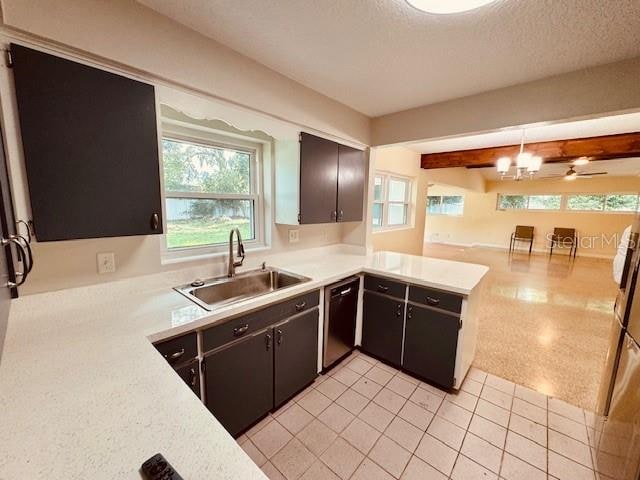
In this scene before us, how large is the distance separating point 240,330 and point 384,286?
51.1 inches

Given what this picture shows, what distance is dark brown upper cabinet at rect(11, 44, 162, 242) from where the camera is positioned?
102 centimetres

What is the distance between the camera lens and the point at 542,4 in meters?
1.19

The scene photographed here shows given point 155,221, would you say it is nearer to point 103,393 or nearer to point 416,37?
point 103,393

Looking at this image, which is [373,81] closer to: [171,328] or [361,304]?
[361,304]

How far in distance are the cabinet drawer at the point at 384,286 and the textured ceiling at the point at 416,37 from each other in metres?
1.58

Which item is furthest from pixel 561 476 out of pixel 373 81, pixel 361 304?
pixel 373 81

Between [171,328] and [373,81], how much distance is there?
2.09 m

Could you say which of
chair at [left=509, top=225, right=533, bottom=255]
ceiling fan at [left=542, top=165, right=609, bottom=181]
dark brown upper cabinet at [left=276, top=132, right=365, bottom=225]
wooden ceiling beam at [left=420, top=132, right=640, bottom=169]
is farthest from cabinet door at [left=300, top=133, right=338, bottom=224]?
chair at [left=509, top=225, right=533, bottom=255]

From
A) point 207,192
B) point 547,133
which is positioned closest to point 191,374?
point 207,192

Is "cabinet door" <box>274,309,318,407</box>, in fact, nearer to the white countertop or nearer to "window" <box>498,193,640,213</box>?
the white countertop

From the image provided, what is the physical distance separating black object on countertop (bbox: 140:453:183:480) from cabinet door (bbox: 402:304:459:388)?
1898mm

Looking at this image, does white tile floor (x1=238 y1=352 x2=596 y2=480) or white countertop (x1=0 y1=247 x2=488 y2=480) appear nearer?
white countertop (x1=0 y1=247 x2=488 y2=480)

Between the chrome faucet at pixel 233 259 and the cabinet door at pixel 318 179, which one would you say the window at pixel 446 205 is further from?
the chrome faucet at pixel 233 259

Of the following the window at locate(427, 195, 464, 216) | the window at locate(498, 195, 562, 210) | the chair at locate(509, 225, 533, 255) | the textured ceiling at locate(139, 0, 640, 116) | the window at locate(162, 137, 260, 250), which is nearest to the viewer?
the textured ceiling at locate(139, 0, 640, 116)
